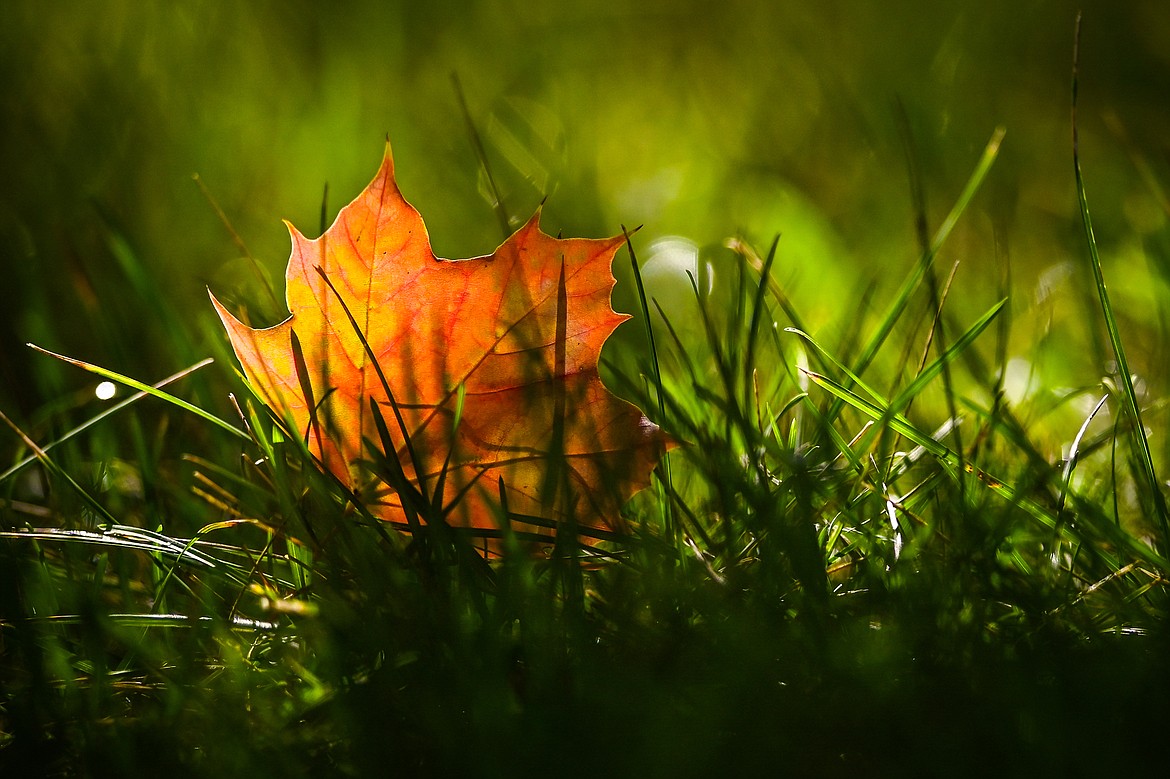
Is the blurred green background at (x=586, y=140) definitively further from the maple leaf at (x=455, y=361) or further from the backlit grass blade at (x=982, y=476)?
the backlit grass blade at (x=982, y=476)

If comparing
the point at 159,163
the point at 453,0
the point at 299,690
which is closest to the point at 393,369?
the point at 299,690

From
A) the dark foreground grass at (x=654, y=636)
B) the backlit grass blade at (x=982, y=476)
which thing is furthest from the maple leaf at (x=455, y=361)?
the backlit grass blade at (x=982, y=476)

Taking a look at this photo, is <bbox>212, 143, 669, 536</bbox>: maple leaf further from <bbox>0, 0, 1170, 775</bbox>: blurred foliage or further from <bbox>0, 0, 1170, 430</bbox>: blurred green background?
<bbox>0, 0, 1170, 430</bbox>: blurred green background

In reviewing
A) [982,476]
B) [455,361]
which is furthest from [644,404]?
[982,476]

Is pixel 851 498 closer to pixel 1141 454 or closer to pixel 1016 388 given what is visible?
pixel 1141 454

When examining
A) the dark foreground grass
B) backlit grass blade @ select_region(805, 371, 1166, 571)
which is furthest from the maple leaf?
backlit grass blade @ select_region(805, 371, 1166, 571)
